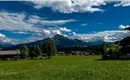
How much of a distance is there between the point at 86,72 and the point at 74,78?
8.87 ft

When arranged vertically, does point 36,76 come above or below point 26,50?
below

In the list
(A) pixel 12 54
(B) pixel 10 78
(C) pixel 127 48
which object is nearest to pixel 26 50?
(A) pixel 12 54

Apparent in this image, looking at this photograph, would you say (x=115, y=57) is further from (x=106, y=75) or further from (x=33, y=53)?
(x=33, y=53)

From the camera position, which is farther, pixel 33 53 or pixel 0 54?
pixel 0 54

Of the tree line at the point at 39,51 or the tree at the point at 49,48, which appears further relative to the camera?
the tree at the point at 49,48

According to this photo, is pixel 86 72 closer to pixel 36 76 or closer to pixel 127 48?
pixel 36 76

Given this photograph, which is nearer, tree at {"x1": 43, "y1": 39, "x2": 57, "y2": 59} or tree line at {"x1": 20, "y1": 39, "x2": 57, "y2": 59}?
tree line at {"x1": 20, "y1": 39, "x2": 57, "y2": 59}

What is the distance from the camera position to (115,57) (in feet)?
297

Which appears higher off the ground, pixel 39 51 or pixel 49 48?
pixel 49 48

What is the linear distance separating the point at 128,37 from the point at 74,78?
71.0m

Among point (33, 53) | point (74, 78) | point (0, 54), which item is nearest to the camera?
point (74, 78)

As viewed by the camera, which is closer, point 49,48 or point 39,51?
point 39,51

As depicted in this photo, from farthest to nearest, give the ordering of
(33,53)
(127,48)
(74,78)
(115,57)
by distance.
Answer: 1. (33,53)
2. (127,48)
3. (115,57)
4. (74,78)

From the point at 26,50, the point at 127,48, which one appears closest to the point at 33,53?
the point at 26,50
